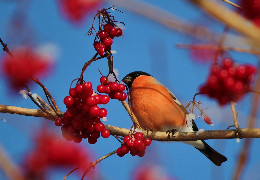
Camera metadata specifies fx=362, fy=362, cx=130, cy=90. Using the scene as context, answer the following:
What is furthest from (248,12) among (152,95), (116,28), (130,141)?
(152,95)

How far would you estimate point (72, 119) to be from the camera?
184 centimetres

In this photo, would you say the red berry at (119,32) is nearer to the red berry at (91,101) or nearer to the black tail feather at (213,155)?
the red berry at (91,101)

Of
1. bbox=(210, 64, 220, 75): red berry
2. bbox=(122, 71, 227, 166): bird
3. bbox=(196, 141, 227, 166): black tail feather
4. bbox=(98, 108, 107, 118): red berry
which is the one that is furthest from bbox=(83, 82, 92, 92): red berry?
A: bbox=(196, 141, 227, 166): black tail feather

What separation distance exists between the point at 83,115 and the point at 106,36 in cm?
43

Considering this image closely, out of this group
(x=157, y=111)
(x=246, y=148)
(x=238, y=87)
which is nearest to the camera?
(x=246, y=148)

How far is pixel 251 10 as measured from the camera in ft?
3.28

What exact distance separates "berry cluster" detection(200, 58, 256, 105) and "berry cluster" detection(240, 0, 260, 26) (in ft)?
1.10

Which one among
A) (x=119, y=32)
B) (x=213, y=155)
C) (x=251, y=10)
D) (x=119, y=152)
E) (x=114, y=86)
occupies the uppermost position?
(x=251, y=10)

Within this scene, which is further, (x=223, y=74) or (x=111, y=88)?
(x=111, y=88)

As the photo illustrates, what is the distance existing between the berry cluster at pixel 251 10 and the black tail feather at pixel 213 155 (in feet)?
8.69

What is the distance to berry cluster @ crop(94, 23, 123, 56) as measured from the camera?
1859 millimetres

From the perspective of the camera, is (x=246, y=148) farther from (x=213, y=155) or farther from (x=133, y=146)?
(x=213, y=155)

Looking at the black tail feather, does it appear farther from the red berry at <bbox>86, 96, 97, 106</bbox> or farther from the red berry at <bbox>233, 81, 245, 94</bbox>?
the red berry at <bbox>233, 81, 245, 94</bbox>

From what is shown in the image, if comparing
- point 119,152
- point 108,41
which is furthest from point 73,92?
point 119,152
